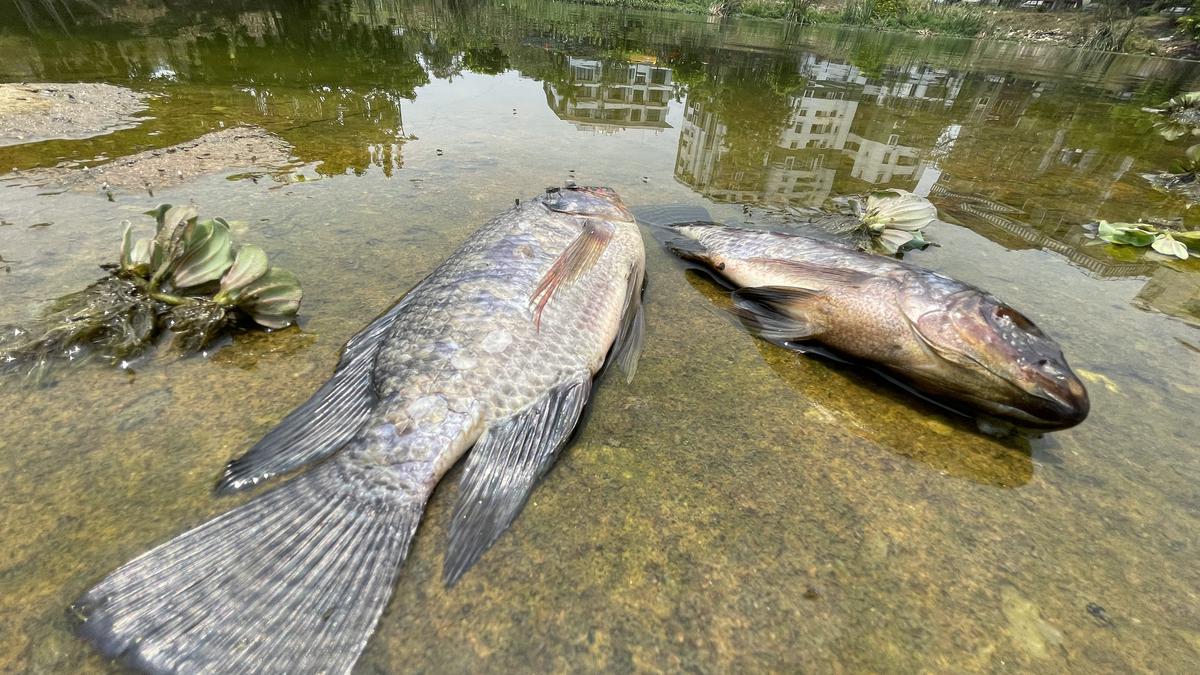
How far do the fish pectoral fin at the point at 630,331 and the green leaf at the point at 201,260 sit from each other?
235cm

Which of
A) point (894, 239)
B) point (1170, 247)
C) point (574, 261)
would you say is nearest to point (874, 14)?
point (1170, 247)

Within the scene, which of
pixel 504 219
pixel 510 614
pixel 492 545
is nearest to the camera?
pixel 510 614

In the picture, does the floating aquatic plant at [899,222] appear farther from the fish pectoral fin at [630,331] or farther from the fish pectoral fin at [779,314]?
the fish pectoral fin at [630,331]

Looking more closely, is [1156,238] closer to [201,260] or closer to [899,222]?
[899,222]

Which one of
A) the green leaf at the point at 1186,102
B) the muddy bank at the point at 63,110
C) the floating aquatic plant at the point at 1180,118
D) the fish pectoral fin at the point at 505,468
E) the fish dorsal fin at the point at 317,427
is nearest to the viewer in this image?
the fish pectoral fin at the point at 505,468

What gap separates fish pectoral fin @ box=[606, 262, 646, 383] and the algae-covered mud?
12cm

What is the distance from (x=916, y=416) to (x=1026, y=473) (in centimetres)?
50

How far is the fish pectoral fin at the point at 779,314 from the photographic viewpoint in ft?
10.0

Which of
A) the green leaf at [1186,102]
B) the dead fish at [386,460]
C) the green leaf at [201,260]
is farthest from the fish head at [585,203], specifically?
the green leaf at [1186,102]

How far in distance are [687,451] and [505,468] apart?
0.89 meters

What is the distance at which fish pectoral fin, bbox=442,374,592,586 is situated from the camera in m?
1.83

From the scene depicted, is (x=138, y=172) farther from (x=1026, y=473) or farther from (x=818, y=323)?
(x=1026, y=473)

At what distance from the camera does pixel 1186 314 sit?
3.51 m

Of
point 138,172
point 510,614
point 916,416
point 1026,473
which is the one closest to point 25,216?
point 138,172
